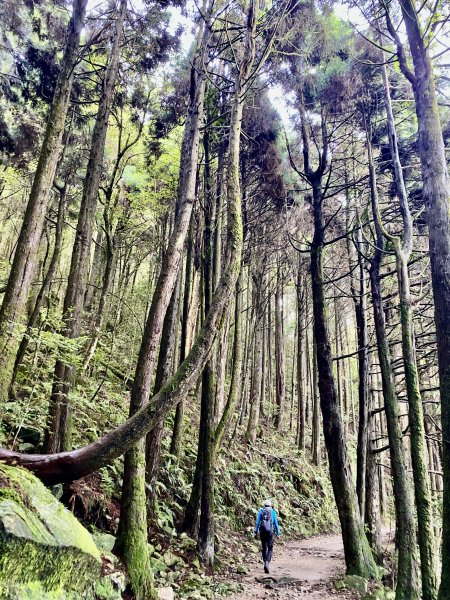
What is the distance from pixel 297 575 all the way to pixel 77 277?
24.2ft

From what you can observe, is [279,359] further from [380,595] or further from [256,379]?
[380,595]

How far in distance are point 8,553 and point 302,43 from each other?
33.6 ft

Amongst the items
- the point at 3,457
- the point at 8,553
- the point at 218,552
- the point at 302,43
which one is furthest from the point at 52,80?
the point at 218,552

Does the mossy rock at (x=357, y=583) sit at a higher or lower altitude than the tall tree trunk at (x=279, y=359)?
lower

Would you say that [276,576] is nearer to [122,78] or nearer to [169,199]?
[169,199]

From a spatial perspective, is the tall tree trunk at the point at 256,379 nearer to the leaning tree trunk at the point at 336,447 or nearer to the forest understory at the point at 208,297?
the forest understory at the point at 208,297

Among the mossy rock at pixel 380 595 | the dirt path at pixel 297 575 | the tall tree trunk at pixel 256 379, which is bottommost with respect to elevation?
the dirt path at pixel 297 575

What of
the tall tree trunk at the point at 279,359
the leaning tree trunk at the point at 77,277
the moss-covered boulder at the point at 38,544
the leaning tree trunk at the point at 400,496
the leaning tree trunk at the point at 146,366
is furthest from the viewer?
the tall tree trunk at the point at 279,359

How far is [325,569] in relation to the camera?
8.43 meters

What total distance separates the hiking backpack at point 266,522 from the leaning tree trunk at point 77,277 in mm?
4522

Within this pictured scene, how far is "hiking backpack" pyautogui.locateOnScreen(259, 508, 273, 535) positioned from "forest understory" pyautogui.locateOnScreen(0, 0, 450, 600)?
0.06 m

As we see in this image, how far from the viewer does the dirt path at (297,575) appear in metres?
6.67

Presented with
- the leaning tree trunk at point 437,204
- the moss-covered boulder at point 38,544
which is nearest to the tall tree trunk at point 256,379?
the leaning tree trunk at point 437,204

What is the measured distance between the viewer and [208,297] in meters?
9.25
